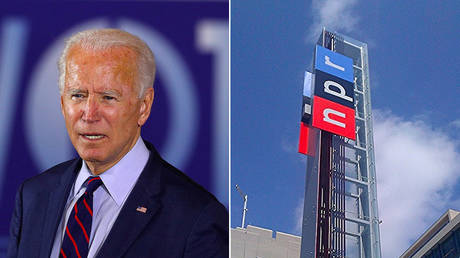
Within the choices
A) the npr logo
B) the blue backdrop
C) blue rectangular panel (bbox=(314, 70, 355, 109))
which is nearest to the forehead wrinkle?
the blue backdrop

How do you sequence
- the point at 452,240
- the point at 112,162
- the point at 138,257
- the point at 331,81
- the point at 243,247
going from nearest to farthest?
the point at 138,257 → the point at 112,162 → the point at 452,240 → the point at 331,81 → the point at 243,247

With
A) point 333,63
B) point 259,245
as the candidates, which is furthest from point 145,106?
point 259,245

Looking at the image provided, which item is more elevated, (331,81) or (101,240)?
(331,81)

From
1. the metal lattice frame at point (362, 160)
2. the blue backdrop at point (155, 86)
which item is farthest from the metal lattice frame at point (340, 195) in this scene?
the blue backdrop at point (155, 86)

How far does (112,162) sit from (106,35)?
48.2 inches

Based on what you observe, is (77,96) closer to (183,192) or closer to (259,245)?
(183,192)

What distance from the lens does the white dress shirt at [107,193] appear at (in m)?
4.15

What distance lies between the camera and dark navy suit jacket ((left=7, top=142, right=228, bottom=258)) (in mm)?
4043

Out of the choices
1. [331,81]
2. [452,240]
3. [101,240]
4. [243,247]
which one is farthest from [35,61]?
[243,247]

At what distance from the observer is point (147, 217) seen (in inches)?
163

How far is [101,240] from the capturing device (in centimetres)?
411

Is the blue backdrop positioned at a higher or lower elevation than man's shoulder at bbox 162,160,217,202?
higher

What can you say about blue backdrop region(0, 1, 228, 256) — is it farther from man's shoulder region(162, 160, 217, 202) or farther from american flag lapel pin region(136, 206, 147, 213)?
american flag lapel pin region(136, 206, 147, 213)

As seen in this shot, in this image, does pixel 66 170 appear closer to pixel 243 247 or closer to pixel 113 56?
pixel 113 56
